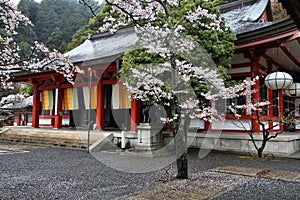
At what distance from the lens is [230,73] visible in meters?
9.22

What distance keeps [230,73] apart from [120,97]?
454 cm

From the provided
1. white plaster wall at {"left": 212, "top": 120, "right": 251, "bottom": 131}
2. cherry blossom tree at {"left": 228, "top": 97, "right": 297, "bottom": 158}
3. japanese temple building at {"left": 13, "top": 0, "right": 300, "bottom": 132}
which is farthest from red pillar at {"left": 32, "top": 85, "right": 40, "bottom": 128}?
cherry blossom tree at {"left": 228, "top": 97, "right": 297, "bottom": 158}

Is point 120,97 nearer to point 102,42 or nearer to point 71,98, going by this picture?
point 71,98

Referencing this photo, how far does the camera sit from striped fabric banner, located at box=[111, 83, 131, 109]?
34.0ft

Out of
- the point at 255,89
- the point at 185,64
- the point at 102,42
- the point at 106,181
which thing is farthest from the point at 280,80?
the point at 102,42

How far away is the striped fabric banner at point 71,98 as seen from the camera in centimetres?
1223

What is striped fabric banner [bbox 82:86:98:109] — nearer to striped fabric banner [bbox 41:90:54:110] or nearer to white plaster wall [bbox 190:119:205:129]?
striped fabric banner [bbox 41:90:54:110]

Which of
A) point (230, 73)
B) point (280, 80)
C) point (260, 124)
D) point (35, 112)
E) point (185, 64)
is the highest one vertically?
point (230, 73)

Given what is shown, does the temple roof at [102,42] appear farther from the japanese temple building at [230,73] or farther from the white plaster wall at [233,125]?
the white plaster wall at [233,125]

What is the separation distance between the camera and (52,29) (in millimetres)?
29438

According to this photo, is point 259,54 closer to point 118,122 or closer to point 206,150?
point 206,150

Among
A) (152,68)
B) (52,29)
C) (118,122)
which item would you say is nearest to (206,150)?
(152,68)

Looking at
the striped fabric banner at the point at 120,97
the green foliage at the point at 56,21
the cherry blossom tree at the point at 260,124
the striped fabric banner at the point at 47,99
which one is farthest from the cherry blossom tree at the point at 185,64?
the green foliage at the point at 56,21

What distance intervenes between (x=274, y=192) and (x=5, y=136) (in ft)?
40.9
